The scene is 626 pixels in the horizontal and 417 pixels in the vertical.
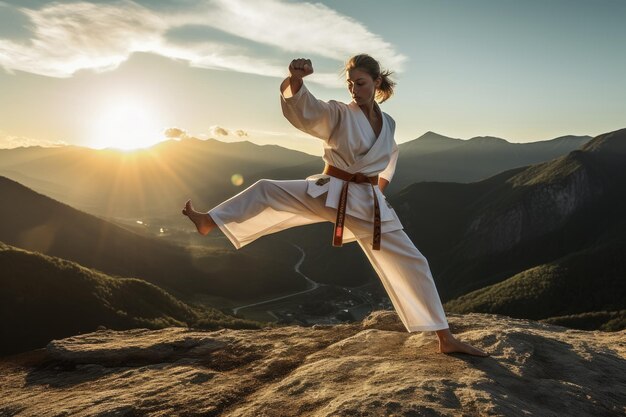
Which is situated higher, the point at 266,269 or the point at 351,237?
the point at 351,237

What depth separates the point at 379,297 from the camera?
117 m

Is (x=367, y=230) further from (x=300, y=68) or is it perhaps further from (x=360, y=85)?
(x=300, y=68)

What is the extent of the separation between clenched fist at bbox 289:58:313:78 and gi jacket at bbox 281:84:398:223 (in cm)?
23

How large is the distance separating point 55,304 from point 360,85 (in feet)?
116

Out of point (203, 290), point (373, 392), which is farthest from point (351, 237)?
point (203, 290)

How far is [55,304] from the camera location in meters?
32.9

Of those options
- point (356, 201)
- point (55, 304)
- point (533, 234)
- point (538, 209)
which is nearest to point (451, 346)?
point (356, 201)

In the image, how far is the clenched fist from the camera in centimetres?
479

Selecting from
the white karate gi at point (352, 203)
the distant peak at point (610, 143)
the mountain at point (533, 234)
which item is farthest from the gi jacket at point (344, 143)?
the distant peak at point (610, 143)

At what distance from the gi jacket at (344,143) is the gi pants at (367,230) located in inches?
6.2

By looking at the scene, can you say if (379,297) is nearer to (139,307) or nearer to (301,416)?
(139,307)

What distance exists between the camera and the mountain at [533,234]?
7519 centimetres

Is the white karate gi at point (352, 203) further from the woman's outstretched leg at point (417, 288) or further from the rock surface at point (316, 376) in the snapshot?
the rock surface at point (316, 376)

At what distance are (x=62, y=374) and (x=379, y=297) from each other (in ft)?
376
